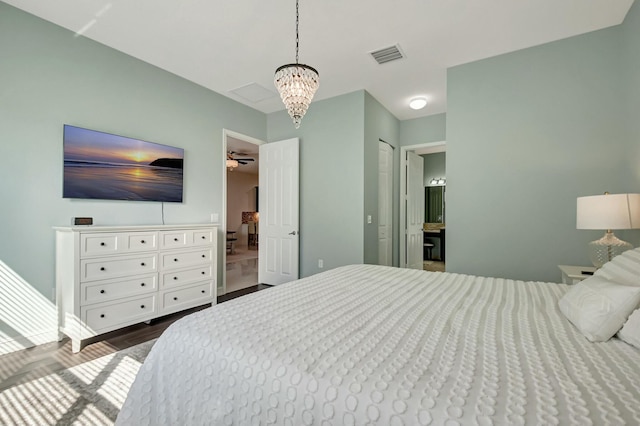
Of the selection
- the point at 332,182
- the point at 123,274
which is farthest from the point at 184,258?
the point at 332,182

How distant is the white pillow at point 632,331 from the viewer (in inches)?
37.0

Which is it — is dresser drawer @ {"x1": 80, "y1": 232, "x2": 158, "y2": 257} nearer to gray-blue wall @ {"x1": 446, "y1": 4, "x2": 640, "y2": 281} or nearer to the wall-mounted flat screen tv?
the wall-mounted flat screen tv

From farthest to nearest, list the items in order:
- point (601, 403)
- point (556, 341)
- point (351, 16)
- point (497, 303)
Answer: point (351, 16) < point (497, 303) < point (556, 341) < point (601, 403)

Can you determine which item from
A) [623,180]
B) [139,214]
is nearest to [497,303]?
[623,180]

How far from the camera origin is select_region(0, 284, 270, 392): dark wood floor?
199 cm

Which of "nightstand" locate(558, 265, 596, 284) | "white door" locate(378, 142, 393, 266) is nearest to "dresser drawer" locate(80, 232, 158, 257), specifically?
"white door" locate(378, 142, 393, 266)

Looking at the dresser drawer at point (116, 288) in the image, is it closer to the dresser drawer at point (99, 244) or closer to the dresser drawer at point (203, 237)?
the dresser drawer at point (99, 244)

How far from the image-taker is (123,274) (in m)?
2.59

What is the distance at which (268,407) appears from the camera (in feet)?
2.67

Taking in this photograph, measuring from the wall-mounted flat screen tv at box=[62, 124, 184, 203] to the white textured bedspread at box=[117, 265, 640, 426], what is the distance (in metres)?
2.38

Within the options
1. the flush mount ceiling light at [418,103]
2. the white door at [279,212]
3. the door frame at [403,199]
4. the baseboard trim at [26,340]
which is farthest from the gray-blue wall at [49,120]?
the door frame at [403,199]

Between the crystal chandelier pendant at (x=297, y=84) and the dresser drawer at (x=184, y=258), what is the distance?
1969mm

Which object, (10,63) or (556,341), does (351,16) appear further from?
(10,63)

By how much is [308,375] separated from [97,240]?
2485 millimetres
